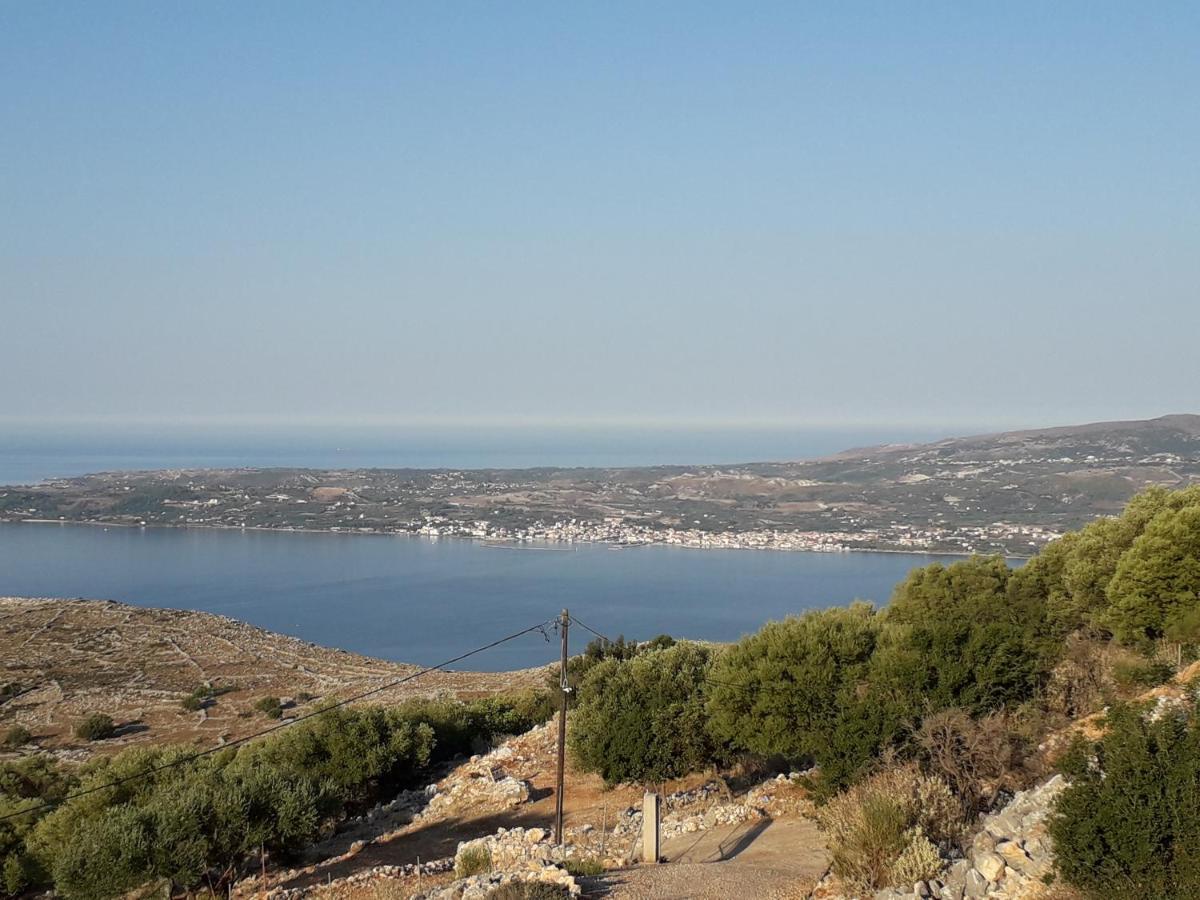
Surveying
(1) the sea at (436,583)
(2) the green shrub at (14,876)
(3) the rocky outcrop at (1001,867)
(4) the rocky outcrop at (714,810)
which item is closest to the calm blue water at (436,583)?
(1) the sea at (436,583)

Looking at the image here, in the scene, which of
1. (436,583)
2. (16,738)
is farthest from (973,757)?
(436,583)

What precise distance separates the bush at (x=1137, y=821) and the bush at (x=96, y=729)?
2393 centimetres

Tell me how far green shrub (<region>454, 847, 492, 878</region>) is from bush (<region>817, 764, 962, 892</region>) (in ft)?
11.7

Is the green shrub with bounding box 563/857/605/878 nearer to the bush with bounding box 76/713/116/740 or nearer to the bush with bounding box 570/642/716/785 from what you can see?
the bush with bounding box 570/642/716/785

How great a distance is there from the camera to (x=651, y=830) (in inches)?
404

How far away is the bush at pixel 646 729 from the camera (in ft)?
50.4

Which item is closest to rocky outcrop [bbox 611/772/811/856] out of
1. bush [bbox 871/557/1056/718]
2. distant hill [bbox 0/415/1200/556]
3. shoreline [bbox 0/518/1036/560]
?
bush [bbox 871/557/1056/718]

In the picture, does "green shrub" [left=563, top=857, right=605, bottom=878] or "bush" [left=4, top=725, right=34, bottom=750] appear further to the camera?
"bush" [left=4, top=725, right=34, bottom=750]

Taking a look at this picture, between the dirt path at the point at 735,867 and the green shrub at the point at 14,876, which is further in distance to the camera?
the green shrub at the point at 14,876

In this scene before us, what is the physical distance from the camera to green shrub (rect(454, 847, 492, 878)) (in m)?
9.87

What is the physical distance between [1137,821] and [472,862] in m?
6.38

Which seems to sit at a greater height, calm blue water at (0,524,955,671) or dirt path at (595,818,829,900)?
A: dirt path at (595,818,829,900)

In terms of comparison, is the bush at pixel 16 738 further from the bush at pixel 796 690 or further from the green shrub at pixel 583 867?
the green shrub at pixel 583 867

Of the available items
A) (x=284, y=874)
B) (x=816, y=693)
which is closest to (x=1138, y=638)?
(x=816, y=693)
